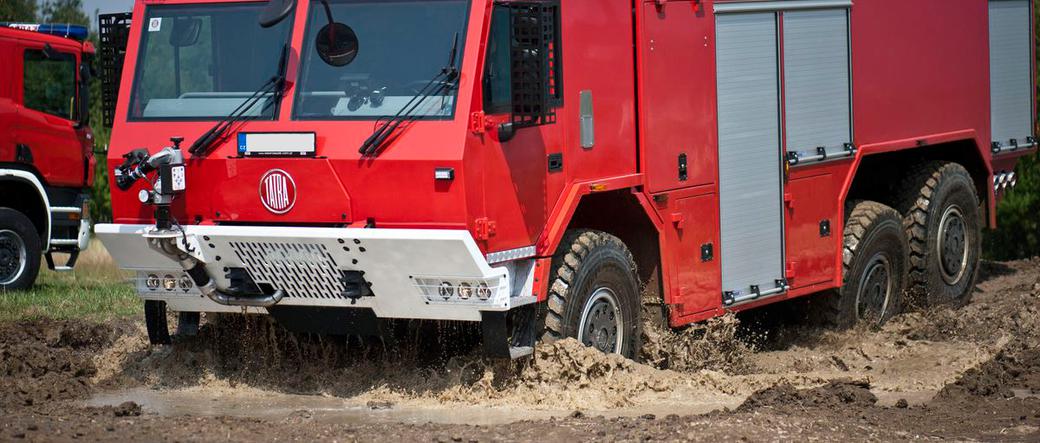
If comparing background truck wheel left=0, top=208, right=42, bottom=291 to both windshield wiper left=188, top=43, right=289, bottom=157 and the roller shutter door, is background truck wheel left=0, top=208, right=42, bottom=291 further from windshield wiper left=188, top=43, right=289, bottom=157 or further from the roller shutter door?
the roller shutter door

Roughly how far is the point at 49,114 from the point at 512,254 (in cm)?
770

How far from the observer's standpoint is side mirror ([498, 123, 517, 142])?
328 inches

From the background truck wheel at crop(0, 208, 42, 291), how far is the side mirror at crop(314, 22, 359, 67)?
690 cm

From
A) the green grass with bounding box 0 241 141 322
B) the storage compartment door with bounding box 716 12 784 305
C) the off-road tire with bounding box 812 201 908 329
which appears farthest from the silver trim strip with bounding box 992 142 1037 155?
the green grass with bounding box 0 241 141 322

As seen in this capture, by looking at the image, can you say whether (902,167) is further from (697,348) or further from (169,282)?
(169,282)

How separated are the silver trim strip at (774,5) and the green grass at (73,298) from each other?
463 centimetres

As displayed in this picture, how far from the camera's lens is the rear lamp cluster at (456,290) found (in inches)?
324

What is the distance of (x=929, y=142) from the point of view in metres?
12.8

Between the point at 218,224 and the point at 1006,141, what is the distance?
8.62 metres

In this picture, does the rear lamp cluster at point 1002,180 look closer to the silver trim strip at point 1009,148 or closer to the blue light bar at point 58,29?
the silver trim strip at point 1009,148

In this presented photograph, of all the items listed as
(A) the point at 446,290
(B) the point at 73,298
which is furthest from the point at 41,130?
(A) the point at 446,290

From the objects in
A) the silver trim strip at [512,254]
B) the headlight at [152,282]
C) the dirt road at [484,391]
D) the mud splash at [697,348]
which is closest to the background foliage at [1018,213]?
the dirt road at [484,391]

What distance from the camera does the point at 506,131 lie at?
329 inches

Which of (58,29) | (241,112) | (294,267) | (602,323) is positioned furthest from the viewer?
(58,29)
